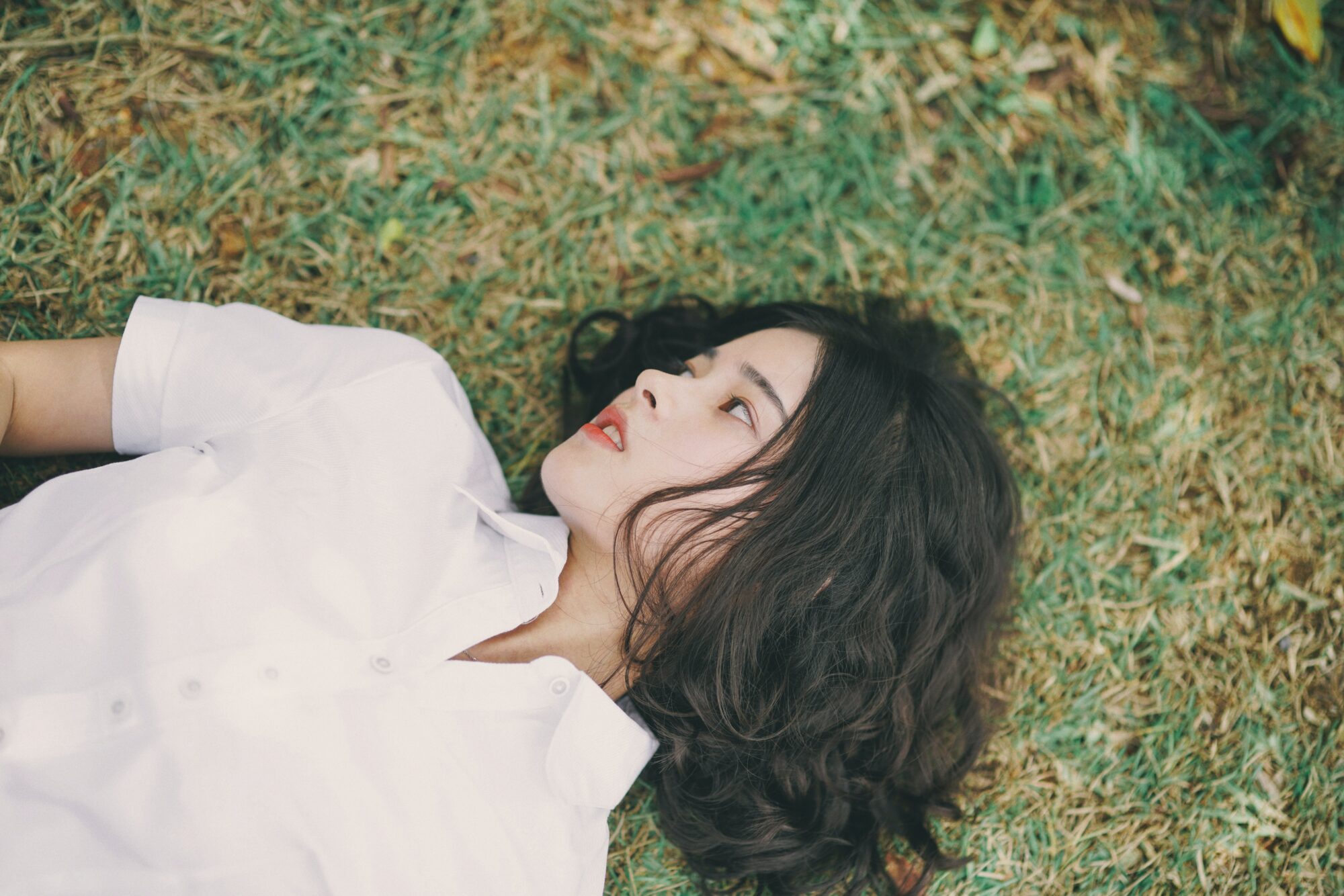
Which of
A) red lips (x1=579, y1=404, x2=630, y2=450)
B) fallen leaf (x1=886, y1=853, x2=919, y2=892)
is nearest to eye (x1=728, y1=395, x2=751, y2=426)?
red lips (x1=579, y1=404, x2=630, y2=450)

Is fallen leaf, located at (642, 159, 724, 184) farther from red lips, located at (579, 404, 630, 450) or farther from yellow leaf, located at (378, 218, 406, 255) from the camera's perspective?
red lips, located at (579, 404, 630, 450)

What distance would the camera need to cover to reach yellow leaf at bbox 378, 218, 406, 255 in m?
2.61

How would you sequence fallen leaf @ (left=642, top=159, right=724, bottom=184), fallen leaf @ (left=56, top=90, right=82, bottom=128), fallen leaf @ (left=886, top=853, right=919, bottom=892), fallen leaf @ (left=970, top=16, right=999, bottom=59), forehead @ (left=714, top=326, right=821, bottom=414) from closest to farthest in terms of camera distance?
forehead @ (left=714, top=326, right=821, bottom=414) < fallen leaf @ (left=56, top=90, right=82, bottom=128) < fallen leaf @ (left=886, top=853, right=919, bottom=892) < fallen leaf @ (left=642, top=159, right=724, bottom=184) < fallen leaf @ (left=970, top=16, right=999, bottom=59)

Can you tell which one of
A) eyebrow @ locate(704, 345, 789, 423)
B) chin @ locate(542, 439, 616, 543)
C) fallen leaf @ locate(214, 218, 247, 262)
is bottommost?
chin @ locate(542, 439, 616, 543)

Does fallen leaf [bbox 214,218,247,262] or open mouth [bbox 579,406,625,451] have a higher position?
fallen leaf [bbox 214,218,247,262]

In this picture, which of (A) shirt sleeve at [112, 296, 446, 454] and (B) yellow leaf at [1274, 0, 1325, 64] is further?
(B) yellow leaf at [1274, 0, 1325, 64]

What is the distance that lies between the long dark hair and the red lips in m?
0.19

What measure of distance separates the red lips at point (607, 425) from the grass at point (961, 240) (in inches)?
22.8

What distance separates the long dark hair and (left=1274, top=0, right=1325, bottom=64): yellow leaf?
1.21m

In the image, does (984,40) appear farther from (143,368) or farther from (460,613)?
(143,368)

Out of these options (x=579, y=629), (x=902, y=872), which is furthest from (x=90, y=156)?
(x=902, y=872)

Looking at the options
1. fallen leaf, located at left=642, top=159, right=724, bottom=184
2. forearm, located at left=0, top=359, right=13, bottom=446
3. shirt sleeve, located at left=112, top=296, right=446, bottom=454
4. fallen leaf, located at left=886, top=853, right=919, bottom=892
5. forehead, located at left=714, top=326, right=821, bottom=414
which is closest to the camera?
forearm, located at left=0, top=359, right=13, bottom=446

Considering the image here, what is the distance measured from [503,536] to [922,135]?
1.97 metres

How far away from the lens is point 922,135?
2.86 m
